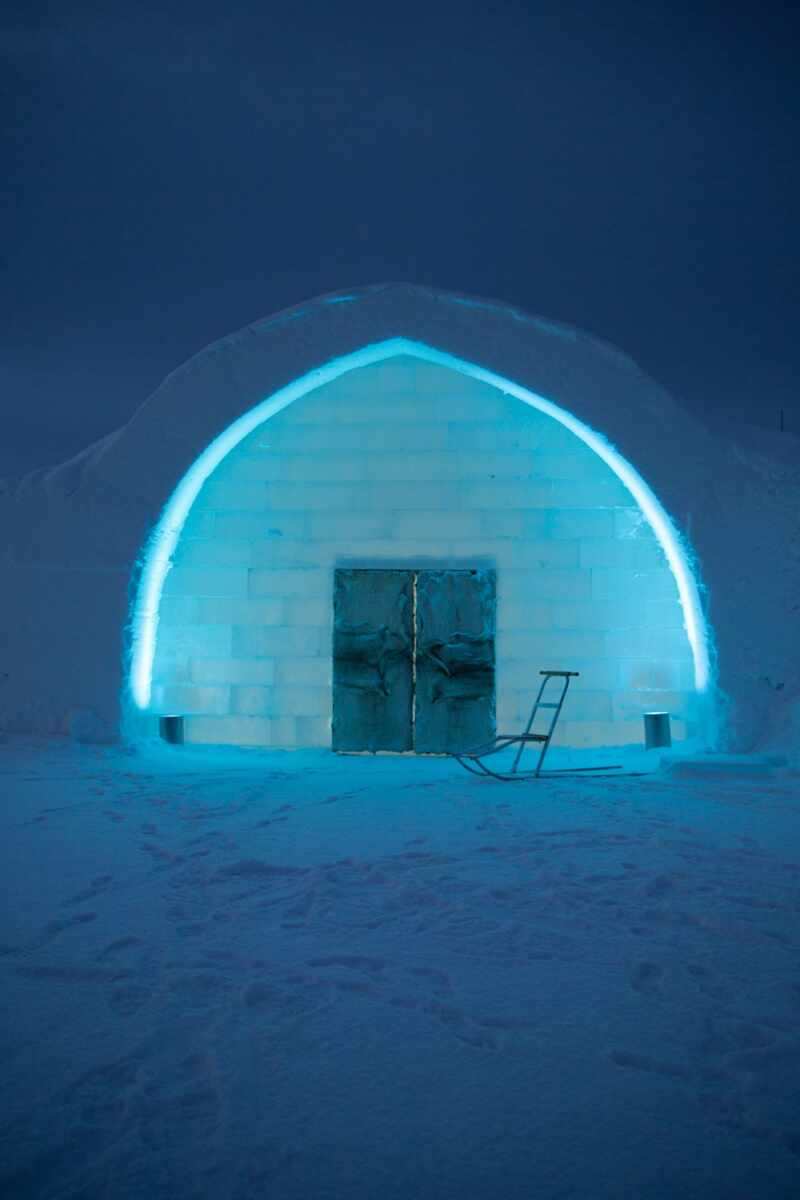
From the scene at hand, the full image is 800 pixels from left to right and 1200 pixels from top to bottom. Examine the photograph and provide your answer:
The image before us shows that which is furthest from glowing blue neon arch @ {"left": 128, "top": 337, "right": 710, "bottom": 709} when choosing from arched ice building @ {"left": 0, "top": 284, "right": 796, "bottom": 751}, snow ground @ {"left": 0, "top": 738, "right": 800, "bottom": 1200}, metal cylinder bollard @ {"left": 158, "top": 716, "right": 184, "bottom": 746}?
snow ground @ {"left": 0, "top": 738, "right": 800, "bottom": 1200}

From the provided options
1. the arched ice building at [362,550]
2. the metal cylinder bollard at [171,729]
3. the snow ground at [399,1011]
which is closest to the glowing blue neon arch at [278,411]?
the arched ice building at [362,550]

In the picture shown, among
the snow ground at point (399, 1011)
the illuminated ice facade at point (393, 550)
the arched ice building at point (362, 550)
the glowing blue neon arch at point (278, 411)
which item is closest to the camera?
the snow ground at point (399, 1011)

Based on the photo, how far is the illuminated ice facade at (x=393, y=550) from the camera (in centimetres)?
748

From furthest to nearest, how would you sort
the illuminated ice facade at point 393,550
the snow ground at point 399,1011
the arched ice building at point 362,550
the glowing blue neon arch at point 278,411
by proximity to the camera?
the illuminated ice facade at point 393,550, the arched ice building at point 362,550, the glowing blue neon arch at point 278,411, the snow ground at point 399,1011

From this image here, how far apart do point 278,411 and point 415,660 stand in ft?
9.23

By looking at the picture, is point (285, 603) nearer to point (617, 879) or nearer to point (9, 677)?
point (9, 677)

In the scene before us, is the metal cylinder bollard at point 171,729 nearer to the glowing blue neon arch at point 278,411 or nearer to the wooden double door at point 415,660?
the glowing blue neon arch at point 278,411

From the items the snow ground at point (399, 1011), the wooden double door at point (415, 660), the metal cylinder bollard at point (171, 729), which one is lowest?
the snow ground at point (399, 1011)

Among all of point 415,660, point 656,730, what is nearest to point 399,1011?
point 656,730

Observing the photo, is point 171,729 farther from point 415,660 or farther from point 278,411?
point 278,411

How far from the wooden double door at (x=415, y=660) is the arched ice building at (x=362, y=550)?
0.02 metres

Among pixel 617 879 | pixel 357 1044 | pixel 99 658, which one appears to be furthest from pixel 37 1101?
pixel 99 658

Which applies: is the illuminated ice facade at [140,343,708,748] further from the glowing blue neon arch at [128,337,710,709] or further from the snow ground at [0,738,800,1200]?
the snow ground at [0,738,800,1200]

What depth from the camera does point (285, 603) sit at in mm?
7711
